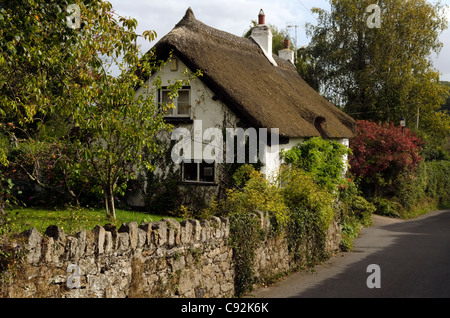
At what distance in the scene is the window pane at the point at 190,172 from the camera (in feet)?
48.0

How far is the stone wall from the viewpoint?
4.97 meters

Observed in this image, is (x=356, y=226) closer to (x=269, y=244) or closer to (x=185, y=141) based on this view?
(x=185, y=141)

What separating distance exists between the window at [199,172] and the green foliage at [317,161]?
2.28 metres

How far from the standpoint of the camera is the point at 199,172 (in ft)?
47.6

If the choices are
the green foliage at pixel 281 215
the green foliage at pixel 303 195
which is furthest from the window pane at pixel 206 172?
the green foliage at pixel 303 195

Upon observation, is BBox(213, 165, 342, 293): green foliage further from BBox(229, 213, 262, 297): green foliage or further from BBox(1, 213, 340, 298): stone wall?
BBox(1, 213, 340, 298): stone wall

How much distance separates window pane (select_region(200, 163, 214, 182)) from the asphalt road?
4.29m

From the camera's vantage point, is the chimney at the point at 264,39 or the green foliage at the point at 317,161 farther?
the chimney at the point at 264,39
